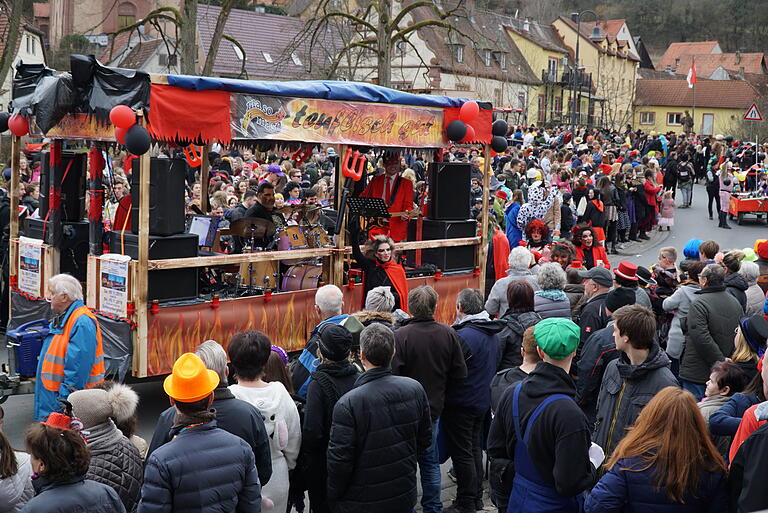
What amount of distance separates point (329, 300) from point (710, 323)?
331cm

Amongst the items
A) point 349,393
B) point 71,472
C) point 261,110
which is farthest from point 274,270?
point 71,472

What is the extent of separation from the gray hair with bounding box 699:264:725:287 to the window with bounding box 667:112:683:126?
7592cm

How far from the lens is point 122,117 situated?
7777 mm

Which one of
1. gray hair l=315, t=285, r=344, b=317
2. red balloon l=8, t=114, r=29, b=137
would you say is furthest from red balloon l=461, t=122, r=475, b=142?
gray hair l=315, t=285, r=344, b=317

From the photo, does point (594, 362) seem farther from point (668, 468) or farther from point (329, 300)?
point (668, 468)

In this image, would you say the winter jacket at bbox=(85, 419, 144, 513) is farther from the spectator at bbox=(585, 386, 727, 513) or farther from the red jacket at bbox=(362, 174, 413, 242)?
the red jacket at bbox=(362, 174, 413, 242)

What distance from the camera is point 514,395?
4816 mm

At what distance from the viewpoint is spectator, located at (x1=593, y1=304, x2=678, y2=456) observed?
17.3 feet

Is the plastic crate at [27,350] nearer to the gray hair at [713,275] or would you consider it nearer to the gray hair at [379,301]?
the gray hair at [379,301]

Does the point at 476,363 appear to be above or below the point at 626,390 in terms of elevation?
below

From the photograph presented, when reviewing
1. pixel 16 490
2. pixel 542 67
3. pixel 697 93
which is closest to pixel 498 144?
pixel 16 490

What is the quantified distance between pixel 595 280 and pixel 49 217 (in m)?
5.85

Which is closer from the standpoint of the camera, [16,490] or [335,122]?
[16,490]

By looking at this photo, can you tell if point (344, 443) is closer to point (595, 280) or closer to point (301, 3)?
point (595, 280)
